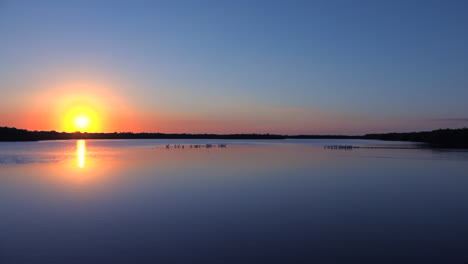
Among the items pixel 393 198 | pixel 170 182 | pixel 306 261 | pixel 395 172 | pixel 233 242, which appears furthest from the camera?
pixel 395 172

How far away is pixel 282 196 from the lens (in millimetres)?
18234

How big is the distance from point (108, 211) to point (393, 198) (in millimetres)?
13896

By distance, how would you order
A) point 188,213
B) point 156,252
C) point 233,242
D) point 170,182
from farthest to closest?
point 170,182, point 188,213, point 233,242, point 156,252

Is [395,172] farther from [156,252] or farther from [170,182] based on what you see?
[156,252]

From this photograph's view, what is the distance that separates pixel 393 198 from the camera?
17.6m

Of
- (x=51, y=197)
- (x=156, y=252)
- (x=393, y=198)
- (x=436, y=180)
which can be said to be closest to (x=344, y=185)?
(x=393, y=198)

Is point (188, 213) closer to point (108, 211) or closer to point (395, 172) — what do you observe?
point (108, 211)

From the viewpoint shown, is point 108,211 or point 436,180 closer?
point 108,211

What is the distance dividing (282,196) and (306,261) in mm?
9124

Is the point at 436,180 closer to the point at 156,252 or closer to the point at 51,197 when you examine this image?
the point at 156,252

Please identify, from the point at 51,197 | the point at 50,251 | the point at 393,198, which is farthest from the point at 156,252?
the point at 393,198

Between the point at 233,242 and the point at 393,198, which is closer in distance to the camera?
the point at 233,242

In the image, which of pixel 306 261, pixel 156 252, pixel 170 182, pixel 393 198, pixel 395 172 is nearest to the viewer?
pixel 306 261

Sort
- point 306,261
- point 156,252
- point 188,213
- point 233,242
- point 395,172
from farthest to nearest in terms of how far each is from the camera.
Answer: point 395,172 < point 188,213 < point 233,242 < point 156,252 < point 306,261
